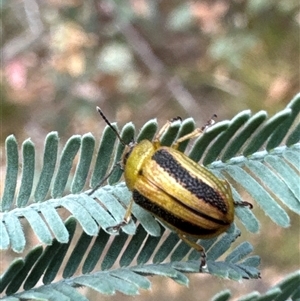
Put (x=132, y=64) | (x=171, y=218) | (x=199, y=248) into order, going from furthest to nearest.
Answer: (x=132, y=64)
(x=171, y=218)
(x=199, y=248)

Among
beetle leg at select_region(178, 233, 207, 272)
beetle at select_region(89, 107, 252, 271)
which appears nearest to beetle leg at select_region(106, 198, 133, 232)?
beetle at select_region(89, 107, 252, 271)

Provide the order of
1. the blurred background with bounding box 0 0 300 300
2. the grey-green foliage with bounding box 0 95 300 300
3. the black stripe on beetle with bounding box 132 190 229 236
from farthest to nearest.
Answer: the blurred background with bounding box 0 0 300 300 < the black stripe on beetle with bounding box 132 190 229 236 < the grey-green foliage with bounding box 0 95 300 300

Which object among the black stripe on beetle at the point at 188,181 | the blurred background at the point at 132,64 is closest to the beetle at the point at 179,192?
the black stripe on beetle at the point at 188,181

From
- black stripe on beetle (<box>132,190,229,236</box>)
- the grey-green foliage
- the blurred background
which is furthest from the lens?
the blurred background

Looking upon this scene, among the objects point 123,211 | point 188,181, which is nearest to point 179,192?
point 188,181

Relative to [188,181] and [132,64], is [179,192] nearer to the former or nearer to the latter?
[188,181]

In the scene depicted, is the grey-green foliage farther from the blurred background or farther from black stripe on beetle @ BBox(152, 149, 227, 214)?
the blurred background
